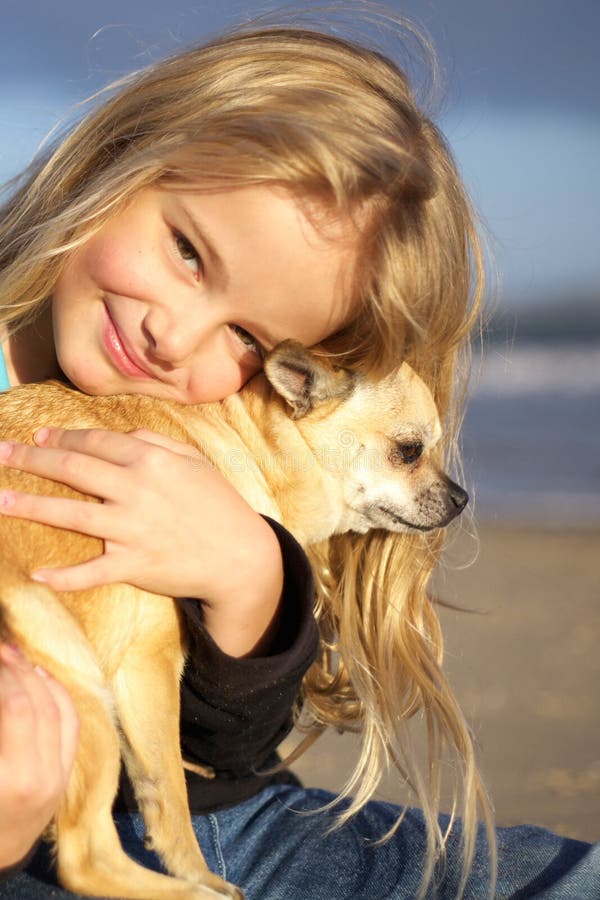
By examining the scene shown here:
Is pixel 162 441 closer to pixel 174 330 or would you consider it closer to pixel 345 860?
pixel 174 330

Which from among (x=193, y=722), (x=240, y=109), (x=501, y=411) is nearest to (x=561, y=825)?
(x=193, y=722)

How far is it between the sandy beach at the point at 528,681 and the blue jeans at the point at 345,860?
52.9 inches

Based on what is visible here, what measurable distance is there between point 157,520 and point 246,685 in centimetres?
40

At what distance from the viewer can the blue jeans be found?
82.1 inches

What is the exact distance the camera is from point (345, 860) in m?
2.22

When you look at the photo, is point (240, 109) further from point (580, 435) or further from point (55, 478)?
point (580, 435)

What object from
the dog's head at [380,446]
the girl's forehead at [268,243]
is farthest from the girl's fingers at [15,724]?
the dog's head at [380,446]

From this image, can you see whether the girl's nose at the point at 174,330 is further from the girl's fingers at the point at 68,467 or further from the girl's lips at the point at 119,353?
the girl's fingers at the point at 68,467

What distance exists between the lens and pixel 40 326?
2.73 metres

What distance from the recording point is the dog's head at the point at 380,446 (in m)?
2.64

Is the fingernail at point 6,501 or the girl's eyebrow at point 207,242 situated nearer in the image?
the fingernail at point 6,501

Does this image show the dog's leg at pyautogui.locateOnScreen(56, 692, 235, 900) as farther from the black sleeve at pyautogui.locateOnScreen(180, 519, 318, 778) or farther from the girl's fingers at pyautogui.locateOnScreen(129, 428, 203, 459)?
the girl's fingers at pyautogui.locateOnScreen(129, 428, 203, 459)

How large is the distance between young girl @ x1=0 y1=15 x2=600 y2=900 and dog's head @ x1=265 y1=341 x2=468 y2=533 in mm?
127

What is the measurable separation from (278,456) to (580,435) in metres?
6.86
